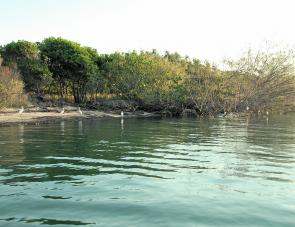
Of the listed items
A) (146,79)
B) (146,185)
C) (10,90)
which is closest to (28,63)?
(10,90)

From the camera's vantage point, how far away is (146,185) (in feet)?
48.6

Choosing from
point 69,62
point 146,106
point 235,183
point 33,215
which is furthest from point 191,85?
point 33,215

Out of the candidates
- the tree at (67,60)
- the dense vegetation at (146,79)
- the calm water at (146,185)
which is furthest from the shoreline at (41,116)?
the calm water at (146,185)

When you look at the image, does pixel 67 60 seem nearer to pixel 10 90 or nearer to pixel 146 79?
pixel 146 79

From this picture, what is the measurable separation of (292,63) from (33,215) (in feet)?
174

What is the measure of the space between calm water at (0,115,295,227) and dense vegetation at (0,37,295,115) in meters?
35.2

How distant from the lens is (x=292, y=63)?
191ft

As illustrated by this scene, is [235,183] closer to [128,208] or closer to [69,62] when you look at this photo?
[128,208]

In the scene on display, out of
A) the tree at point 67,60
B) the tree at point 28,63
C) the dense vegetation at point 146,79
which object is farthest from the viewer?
the tree at point 67,60

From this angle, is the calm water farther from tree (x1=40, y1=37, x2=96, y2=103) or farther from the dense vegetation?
tree (x1=40, y1=37, x2=96, y2=103)

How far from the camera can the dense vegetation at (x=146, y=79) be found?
6022 cm

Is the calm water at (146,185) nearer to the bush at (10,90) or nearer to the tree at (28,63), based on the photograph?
the bush at (10,90)

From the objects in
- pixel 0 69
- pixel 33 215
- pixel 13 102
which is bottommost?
pixel 33 215

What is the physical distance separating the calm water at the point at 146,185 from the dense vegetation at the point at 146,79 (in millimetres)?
35230
